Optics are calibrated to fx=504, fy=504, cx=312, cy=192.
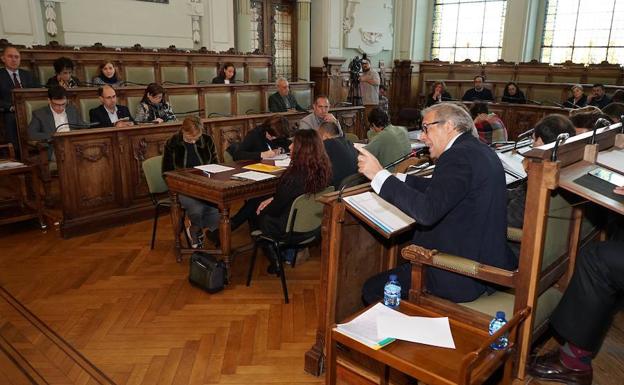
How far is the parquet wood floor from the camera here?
2486 mm

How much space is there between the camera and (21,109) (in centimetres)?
504

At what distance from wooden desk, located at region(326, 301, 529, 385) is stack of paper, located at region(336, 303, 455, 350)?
2 cm

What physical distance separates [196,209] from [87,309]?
1.08 meters

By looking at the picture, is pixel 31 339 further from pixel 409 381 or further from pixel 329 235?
pixel 409 381

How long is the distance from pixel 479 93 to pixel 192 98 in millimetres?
5723

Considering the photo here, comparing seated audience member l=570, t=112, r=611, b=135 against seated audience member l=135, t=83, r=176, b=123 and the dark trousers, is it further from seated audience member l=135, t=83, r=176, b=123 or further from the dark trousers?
seated audience member l=135, t=83, r=176, b=123

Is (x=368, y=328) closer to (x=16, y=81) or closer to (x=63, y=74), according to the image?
(x=63, y=74)

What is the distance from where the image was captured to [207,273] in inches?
129

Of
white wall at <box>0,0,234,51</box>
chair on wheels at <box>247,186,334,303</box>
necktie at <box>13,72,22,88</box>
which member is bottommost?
chair on wheels at <box>247,186,334,303</box>

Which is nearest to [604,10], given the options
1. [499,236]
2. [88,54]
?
[88,54]

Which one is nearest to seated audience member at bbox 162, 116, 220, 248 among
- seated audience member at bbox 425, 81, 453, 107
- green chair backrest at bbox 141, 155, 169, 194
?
green chair backrest at bbox 141, 155, 169, 194

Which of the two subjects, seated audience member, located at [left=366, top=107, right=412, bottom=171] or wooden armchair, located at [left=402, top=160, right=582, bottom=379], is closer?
wooden armchair, located at [left=402, top=160, right=582, bottom=379]

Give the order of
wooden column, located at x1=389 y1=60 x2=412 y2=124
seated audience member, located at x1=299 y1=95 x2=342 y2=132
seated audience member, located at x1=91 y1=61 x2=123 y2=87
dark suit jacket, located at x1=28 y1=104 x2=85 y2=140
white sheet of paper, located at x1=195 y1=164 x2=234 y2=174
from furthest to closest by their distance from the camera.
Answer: wooden column, located at x1=389 y1=60 x2=412 y2=124 → seated audience member, located at x1=91 y1=61 x2=123 y2=87 → seated audience member, located at x1=299 y1=95 x2=342 y2=132 → dark suit jacket, located at x1=28 y1=104 x2=85 y2=140 → white sheet of paper, located at x1=195 y1=164 x2=234 y2=174

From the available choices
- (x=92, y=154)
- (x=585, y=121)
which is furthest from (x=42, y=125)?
(x=585, y=121)
